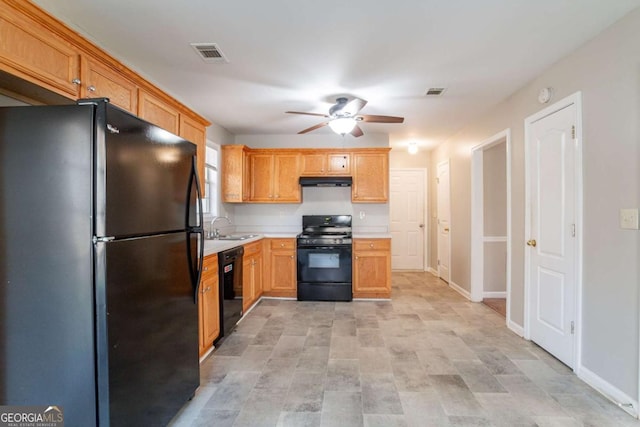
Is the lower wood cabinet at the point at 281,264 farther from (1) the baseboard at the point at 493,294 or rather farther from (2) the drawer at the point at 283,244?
(1) the baseboard at the point at 493,294

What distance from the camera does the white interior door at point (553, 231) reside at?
242cm

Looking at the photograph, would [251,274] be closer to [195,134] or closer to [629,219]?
[195,134]

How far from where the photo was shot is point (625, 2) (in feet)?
5.91

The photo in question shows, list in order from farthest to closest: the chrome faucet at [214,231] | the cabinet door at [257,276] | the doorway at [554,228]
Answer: the cabinet door at [257,276] < the chrome faucet at [214,231] < the doorway at [554,228]

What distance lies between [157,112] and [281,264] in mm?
2609

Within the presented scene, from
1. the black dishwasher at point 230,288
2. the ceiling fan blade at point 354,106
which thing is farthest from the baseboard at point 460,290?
the black dishwasher at point 230,288

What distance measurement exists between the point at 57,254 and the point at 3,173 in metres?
0.40

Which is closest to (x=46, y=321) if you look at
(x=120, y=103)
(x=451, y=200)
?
(x=120, y=103)

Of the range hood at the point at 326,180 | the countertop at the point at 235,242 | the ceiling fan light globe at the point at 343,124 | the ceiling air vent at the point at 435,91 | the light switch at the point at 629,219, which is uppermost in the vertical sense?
the ceiling air vent at the point at 435,91

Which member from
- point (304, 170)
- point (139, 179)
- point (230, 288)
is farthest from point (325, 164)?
point (139, 179)

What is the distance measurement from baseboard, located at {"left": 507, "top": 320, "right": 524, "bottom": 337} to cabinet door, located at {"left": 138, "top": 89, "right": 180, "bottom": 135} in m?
3.87

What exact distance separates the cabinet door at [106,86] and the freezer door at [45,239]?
643 millimetres

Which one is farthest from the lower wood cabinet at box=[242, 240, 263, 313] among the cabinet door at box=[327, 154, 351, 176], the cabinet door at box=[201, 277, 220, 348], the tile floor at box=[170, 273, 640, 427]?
the cabinet door at box=[327, 154, 351, 176]

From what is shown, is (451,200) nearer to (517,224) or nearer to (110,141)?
(517,224)
